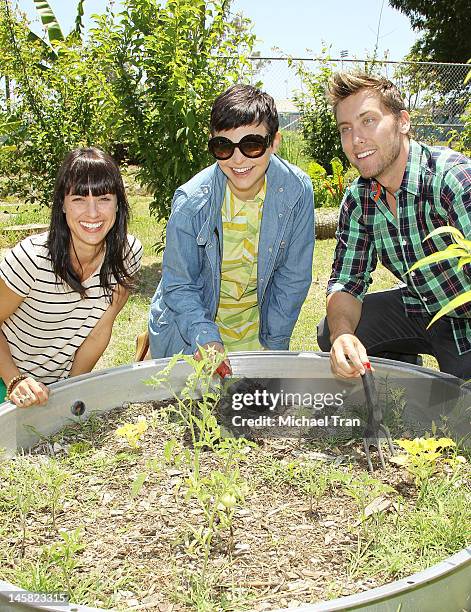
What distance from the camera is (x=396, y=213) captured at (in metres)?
2.64

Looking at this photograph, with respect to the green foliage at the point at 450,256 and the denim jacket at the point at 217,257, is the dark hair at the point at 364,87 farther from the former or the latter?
the green foliage at the point at 450,256

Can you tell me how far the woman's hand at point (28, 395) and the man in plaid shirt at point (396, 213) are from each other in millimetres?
981

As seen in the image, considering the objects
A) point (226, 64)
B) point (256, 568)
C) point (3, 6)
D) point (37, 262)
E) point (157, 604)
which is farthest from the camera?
point (3, 6)

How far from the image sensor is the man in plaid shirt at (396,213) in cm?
252

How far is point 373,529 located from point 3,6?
6343 millimetres

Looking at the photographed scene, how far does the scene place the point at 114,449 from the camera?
6.96ft

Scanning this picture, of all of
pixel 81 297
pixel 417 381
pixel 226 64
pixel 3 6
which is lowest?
pixel 417 381

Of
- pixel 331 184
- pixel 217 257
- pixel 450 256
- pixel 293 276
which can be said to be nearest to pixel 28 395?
pixel 217 257

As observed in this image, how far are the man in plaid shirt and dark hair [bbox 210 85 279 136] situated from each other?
0.87 ft

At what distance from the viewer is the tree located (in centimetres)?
2139

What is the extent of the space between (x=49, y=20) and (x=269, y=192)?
297 inches

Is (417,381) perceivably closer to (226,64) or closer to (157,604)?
(157,604)

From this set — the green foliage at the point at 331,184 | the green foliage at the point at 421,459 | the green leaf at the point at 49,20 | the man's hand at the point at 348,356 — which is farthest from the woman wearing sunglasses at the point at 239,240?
the green leaf at the point at 49,20

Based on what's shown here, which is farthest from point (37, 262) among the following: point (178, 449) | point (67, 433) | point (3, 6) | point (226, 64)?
point (3, 6)
